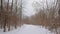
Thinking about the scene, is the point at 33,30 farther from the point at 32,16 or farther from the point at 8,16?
the point at 8,16

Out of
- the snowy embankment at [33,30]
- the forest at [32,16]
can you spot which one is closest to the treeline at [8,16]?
the forest at [32,16]

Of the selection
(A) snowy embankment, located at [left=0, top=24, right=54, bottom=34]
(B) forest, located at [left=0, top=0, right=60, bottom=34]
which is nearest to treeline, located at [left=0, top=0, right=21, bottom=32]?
(B) forest, located at [left=0, top=0, right=60, bottom=34]

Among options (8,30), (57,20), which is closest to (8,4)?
(8,30)

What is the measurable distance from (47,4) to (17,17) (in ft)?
1.75

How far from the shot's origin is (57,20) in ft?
5.63

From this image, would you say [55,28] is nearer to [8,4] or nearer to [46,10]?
[46,10]

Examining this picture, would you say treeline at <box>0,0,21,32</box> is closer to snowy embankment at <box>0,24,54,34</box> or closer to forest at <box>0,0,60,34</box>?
forest at <box>0,0,60,34</box>

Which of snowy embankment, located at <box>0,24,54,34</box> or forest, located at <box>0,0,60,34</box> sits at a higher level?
forest, located at <box>0,0,60,34</box>

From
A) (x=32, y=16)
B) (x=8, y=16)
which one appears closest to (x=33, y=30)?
(x=32, y=16)

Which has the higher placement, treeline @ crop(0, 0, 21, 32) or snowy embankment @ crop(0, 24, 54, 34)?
treeline @ crop(0, 0, 21, 32)

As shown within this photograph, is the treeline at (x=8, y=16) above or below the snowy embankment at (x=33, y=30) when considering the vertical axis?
above

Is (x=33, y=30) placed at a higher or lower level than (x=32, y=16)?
lower

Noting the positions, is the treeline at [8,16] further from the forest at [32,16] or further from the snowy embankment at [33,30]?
the snowy embankment at [33,30]

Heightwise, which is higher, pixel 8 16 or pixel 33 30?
pixel 8 16
